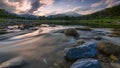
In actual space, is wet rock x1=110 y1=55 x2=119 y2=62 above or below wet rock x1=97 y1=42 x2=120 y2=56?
below

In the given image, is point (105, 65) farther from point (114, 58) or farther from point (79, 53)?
point (79, 53)

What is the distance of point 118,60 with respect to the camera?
9.91 meters

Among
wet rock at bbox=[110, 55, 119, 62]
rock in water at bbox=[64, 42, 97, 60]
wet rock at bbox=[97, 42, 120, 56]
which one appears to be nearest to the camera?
rock in water at bbox=[64, 42, 97, 60]

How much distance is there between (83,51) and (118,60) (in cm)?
231

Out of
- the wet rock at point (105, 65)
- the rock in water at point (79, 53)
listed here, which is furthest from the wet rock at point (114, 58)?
the rock in water at point (79, 53)

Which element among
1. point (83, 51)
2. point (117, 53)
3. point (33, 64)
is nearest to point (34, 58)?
point (33, 64)

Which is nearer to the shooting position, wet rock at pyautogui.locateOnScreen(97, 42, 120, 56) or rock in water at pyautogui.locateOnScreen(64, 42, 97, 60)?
rock in water at pyautogui.locateOnScreen(64, 42, 97, 60)

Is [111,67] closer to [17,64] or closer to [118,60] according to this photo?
[118,60]

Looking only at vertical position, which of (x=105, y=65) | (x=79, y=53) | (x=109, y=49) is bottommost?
(x=105, y=65)

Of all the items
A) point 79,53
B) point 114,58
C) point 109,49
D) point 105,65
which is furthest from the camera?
point 109,49

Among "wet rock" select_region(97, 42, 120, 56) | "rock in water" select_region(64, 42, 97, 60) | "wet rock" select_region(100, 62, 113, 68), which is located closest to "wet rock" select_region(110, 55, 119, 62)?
"wet rock" select_region(97, 42, 120, 56)

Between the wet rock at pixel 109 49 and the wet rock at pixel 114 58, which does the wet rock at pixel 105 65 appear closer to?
the wet rock at pixel 114 58

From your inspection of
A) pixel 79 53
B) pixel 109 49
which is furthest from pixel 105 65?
pixel 109 49

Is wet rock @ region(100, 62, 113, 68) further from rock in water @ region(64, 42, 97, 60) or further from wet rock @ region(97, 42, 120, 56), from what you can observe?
wet rock @ region(97, 42, 120, 56)
